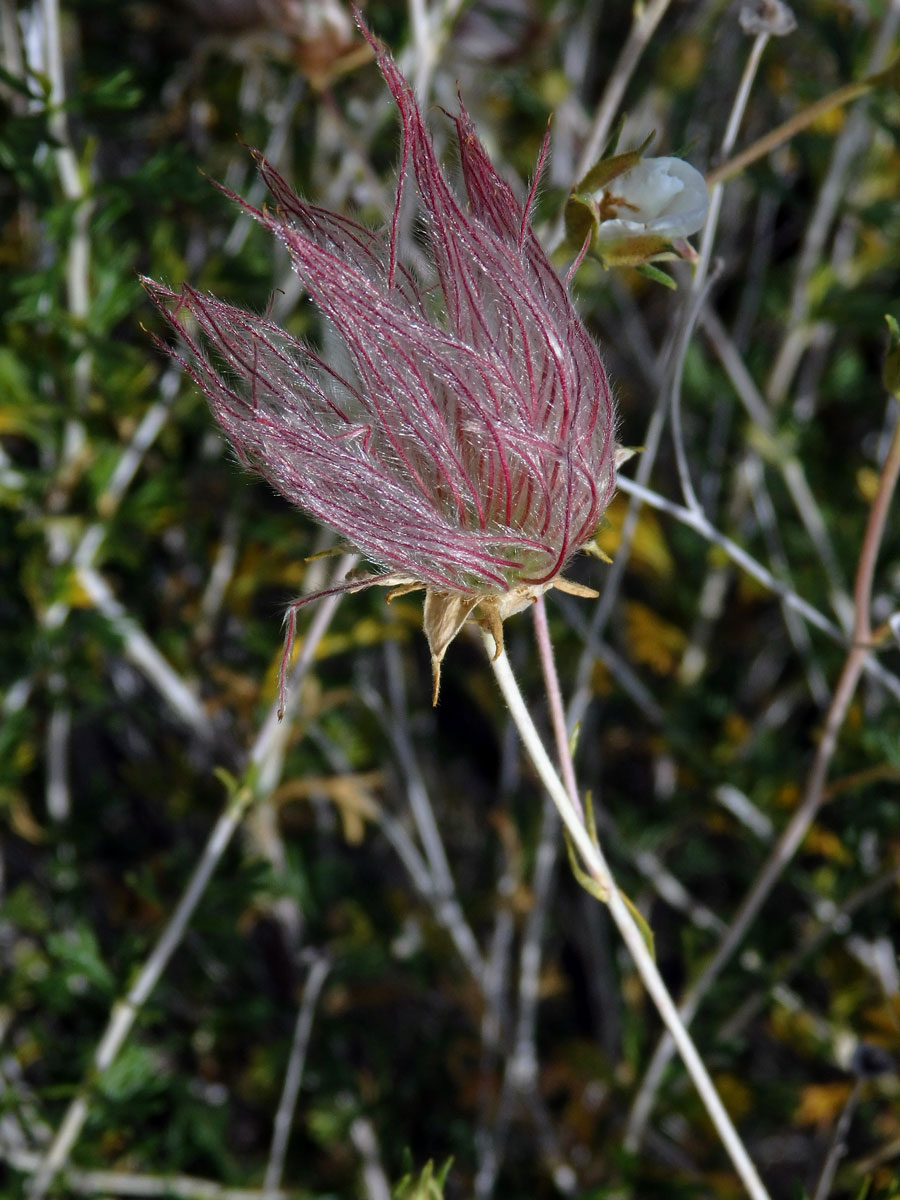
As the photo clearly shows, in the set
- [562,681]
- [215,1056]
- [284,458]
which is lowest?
[215,1056]

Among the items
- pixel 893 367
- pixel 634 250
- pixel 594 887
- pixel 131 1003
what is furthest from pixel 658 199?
pixel 131 1003

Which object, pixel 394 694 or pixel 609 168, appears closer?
pixel 609 168

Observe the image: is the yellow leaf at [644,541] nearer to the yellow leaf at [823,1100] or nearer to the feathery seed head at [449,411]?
the yellow leaf at [823,1100]

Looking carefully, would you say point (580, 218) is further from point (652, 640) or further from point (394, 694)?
point (652, 640)

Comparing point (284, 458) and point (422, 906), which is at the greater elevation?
point (284, 458)

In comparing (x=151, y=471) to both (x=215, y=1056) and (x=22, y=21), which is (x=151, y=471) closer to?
(x=22, y=21)

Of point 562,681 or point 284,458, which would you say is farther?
point 562,681

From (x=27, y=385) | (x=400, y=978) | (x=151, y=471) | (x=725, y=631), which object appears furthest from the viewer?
(x=725, y=631)

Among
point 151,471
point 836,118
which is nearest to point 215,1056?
point 151,471
